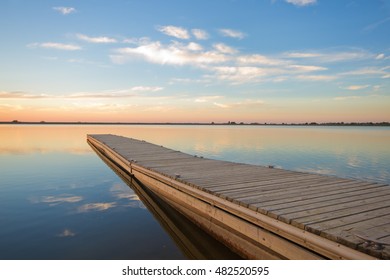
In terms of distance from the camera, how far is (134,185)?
40.3 ft

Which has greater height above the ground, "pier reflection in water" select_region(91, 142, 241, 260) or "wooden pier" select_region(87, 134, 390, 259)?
"wooden pier" select_region(87, 134, 390, 259)

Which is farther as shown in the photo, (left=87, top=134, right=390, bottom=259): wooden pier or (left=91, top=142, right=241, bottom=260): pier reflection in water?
(left=91, top=142, right=241, bottom=260): pier reflection in water

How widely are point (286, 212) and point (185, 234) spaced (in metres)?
3.02

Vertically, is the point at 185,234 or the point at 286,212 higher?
the point at 286,212

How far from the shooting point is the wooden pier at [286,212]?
4012mm

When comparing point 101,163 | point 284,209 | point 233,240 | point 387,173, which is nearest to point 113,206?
point 233,240

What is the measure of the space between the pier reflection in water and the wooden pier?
17 centimetres

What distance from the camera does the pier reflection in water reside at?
20.2 ft

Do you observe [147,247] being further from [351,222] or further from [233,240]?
[351,222]

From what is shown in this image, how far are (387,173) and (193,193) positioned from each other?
42.8 feet

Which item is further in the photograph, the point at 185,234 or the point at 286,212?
the point at 185,234

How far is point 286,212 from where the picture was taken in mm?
4969

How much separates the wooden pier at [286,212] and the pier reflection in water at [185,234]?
0.57ft

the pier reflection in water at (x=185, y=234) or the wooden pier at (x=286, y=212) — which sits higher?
the wooden pier at (x=286, y=212)
